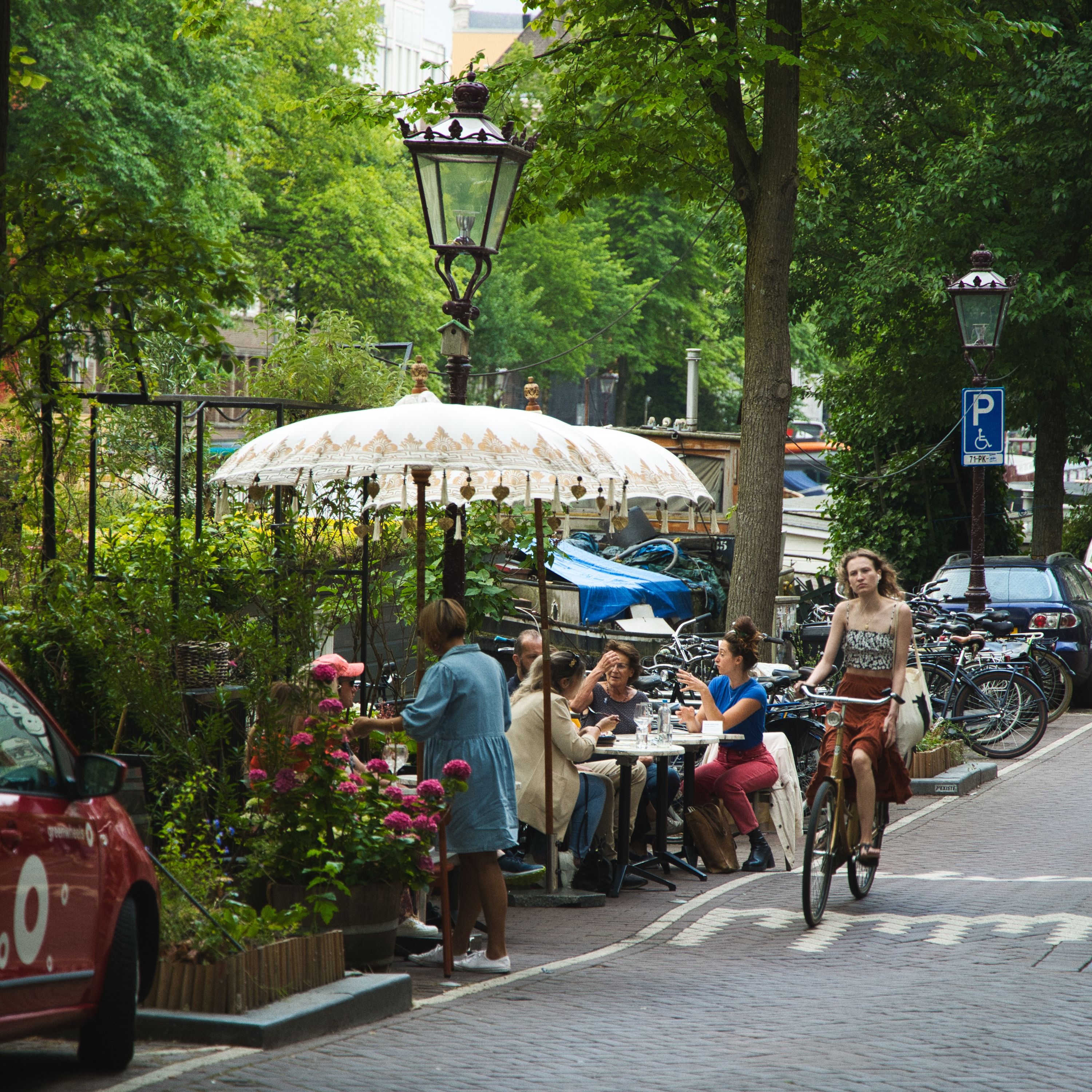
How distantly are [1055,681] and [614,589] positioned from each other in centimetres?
593

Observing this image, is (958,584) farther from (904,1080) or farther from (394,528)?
(904,1080)

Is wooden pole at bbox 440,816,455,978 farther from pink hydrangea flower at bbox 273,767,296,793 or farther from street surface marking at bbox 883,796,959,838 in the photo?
street surface marking at bbox 883,796,959,838

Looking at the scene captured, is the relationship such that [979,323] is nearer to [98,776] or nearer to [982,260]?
[982,260]

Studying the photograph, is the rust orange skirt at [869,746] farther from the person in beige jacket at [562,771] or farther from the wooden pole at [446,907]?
the wooden pole at [446,907]

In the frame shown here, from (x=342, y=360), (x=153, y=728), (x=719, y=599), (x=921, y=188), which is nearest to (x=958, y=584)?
(x=719, y=599)

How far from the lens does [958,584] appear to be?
64.0ft

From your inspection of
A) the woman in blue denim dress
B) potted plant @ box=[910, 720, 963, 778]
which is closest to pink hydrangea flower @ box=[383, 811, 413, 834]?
the woman in blue denim dress

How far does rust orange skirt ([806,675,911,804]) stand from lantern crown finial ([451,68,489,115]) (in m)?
3.96

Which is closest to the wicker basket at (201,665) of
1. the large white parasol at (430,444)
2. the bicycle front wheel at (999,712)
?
the large white parasol at (430,444)

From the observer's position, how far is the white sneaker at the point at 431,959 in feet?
24.9

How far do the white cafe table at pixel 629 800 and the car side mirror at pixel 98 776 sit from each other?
4.69 metres

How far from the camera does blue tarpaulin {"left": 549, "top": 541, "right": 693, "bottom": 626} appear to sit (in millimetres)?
21109

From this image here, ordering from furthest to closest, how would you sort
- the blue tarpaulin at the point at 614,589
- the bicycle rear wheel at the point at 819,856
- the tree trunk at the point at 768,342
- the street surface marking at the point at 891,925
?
the blue tarpaulin at the point at 614,589 → the tree trunk at the point at 768,342 → the bicycle rear wheel at the point at 819,856 → the street surface marking at the point at 891,925

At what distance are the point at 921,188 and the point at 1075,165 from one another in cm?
210
